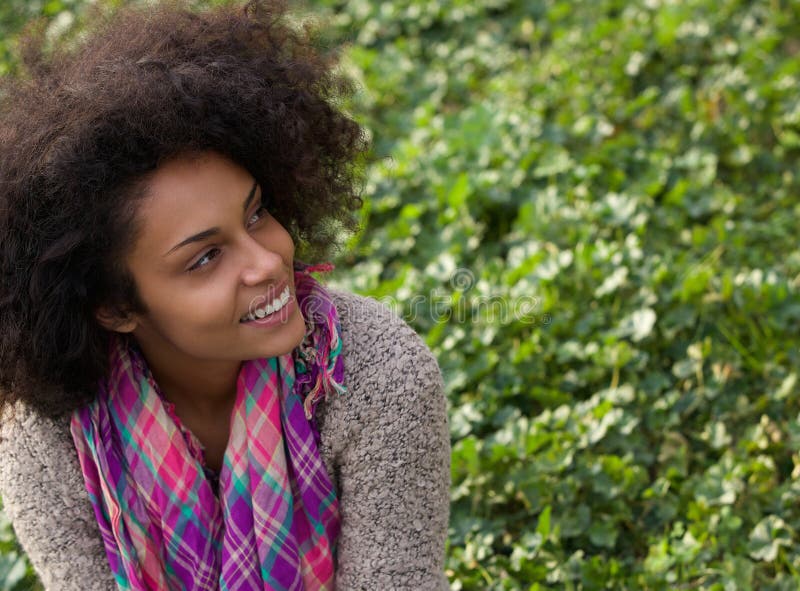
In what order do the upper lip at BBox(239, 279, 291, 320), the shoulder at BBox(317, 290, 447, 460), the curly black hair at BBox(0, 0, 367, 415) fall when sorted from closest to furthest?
the curly black hair at BBox(0, 0, 367, 415) → the upper lip at BBox(239, 279, 291, 320) → the shoulder at BBox(317, 290, 447, 460)

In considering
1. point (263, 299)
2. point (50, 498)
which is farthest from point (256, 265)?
point (50, 498)

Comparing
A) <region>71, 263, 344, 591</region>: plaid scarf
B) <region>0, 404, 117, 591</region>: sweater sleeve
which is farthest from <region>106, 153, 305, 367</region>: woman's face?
<region>0, 404, 117, 591</region>: sweater sleeve

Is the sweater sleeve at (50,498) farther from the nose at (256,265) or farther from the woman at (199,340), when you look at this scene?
the nose at (256,265)

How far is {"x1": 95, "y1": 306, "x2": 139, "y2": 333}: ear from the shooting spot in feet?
5.16

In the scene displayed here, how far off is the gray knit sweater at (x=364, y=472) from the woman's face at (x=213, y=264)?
0.51ft

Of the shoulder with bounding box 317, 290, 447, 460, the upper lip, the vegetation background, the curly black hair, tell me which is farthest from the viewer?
the vegetation background

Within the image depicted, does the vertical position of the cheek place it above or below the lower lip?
above

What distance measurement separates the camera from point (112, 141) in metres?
1.40

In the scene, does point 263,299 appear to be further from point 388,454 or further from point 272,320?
point 388,454

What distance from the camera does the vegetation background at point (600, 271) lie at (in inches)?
85.8

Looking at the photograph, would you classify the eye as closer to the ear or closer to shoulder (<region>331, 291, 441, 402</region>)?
the ear

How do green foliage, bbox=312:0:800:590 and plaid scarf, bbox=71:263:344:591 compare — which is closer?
plaid scarf, bbox=71:263:344:591

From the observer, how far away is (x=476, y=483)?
2289mm

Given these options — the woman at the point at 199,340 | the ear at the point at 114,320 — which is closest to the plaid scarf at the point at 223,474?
the woman at the point at 199,340
